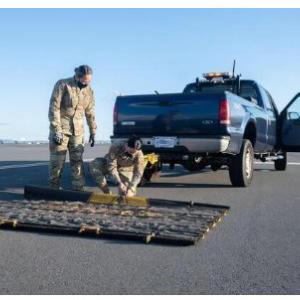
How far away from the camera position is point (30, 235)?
4.27m

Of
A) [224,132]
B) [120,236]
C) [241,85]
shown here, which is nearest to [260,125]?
[241,85]

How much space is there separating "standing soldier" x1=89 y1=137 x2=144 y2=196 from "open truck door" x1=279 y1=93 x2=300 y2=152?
4729 millimetres

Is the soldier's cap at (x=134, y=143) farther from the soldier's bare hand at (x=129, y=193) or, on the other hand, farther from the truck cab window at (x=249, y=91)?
the truck cab window at (x=249, y=91)

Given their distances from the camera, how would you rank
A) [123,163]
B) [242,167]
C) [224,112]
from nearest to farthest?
[123,163]
[224,112]
[242,167]

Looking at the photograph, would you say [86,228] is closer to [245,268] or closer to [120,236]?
[120,236]

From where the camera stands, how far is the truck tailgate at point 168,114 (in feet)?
23.0

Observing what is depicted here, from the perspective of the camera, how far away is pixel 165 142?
287 inches

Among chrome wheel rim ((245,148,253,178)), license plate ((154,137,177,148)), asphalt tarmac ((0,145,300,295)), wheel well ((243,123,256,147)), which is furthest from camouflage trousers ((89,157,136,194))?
wheel well ((243,123,256,147))

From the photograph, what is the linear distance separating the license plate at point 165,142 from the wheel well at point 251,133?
177cm

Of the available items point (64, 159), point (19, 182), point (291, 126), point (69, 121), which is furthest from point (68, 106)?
point (291, 126)

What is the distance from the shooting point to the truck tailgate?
702cm

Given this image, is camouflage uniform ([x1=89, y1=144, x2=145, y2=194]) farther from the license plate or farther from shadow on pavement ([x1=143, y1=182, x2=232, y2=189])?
shadow on pavement ([x1=143, y1=182, x2=232, y2=189])

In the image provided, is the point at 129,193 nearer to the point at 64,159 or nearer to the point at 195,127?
the point at 64,159

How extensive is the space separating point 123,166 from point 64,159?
0.94m
